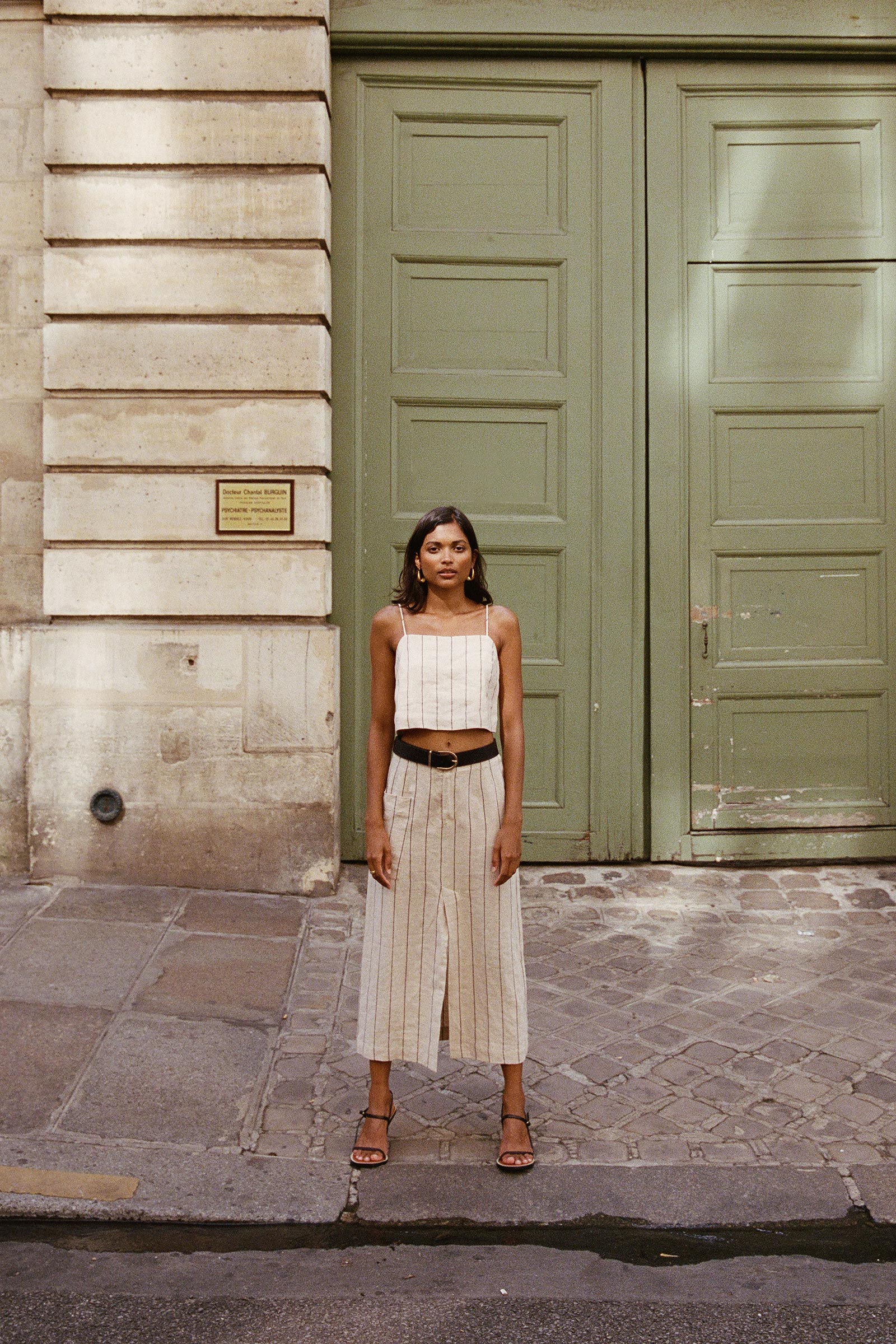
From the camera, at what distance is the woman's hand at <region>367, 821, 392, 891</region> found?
10.9 ft

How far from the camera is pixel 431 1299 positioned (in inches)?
108

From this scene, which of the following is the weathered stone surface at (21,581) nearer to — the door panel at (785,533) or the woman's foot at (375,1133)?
the door panel at (785,533)

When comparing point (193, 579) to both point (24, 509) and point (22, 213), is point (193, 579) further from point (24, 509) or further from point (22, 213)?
point (22, 213)

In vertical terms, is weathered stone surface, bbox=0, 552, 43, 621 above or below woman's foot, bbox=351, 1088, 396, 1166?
above

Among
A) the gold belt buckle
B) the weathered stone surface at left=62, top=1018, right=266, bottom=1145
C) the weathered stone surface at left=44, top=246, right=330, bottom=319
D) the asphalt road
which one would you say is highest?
the weathered stone surface at left=44, top=246, right=330, bottom=319

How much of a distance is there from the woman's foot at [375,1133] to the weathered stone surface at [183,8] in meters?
5.11

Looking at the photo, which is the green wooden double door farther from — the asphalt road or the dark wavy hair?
the asphalt road

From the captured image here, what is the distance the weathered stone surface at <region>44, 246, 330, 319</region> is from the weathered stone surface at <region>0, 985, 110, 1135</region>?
335 centimetres

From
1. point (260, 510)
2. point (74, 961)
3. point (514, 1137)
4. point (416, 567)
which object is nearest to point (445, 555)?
point (416, 567)

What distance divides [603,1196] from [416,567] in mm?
1839

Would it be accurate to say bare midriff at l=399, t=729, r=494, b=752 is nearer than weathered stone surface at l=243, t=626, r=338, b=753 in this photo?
Yes

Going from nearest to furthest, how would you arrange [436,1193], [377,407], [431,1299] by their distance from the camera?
1. [431,1299]
2. [436,1193]
3. [377,407]

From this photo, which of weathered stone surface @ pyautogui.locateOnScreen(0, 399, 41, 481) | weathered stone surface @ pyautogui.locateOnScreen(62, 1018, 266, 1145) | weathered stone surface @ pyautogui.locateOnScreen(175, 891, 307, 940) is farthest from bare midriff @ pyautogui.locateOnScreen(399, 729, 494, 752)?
weathered stone surface @ pyautogui.locateOnScreen(0, 399, 41, 481)

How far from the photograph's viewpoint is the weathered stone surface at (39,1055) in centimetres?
361
